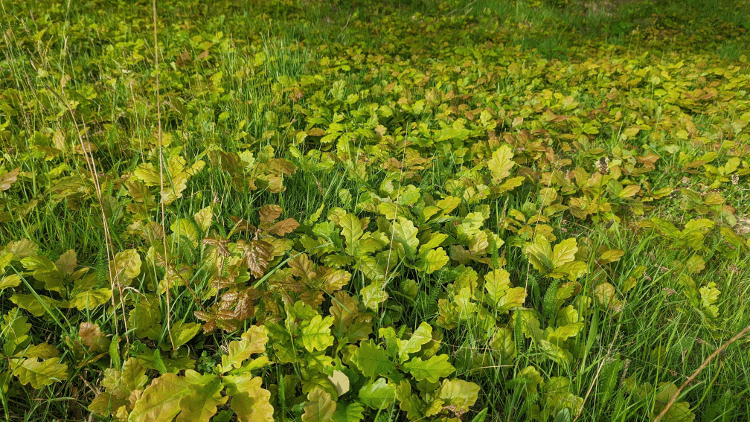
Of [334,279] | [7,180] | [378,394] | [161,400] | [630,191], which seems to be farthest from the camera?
[630,191]

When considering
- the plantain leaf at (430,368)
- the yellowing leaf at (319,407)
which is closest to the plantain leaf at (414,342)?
the plantain leaf at (430,368)

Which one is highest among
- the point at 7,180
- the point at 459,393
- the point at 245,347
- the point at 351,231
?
the point at 7,180

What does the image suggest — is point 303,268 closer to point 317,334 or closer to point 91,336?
point 317,334

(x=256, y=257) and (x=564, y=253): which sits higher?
(x=256, y=257)

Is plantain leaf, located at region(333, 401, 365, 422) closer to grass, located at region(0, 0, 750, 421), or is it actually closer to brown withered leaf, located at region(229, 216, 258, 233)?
grass, located at region(0, 0, 750, 421)

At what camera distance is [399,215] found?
6.38 ft

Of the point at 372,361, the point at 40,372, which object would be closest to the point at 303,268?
the point at 372,361

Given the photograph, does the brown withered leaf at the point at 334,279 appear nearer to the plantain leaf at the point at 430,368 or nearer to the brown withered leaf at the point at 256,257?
the brown withered leaf at the point at 256,257

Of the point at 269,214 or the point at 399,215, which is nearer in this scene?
the point at 269,214

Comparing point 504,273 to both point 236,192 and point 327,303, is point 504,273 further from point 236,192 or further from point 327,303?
point 236,192

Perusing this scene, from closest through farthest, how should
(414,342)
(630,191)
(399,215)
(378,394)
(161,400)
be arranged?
(161,400) < (378,394) < (414,342) < (399,215) < (630,191)

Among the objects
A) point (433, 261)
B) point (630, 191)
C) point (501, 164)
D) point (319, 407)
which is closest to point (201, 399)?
point (319, 407)

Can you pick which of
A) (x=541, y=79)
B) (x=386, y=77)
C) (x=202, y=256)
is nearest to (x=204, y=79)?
(x=386, y=77)

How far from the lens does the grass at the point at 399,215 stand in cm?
132
